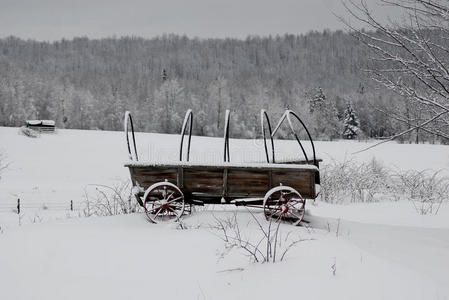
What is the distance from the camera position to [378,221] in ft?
22.1

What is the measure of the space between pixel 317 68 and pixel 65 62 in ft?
287

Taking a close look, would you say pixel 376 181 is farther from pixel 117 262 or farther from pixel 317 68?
pixel 317 68

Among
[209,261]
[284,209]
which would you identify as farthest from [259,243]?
[284,209]

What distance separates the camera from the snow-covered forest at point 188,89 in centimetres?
5972

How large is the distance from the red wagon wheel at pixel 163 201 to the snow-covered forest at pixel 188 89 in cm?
339

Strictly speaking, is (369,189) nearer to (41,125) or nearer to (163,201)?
(163,201)

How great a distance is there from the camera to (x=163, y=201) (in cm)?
571

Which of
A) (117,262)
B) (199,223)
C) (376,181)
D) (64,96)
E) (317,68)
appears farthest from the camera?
(317,68)

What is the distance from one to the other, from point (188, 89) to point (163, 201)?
249ft

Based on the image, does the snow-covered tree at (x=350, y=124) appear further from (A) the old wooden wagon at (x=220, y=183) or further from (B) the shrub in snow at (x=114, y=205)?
(A) the old wooden wagon at (x=220, y=183)

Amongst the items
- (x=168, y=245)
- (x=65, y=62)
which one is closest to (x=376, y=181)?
(x=168, y=245)

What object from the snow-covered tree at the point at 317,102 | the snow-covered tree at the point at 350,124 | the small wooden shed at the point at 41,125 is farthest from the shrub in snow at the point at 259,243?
the snow-covered tree at the point at 317,102

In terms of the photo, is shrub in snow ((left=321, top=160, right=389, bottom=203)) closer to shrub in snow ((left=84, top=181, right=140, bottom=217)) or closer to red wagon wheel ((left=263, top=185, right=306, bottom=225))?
red wagon wheel ((left=263, top=185, right=306, bottom=225))

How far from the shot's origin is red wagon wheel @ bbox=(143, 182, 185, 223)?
222 inches
